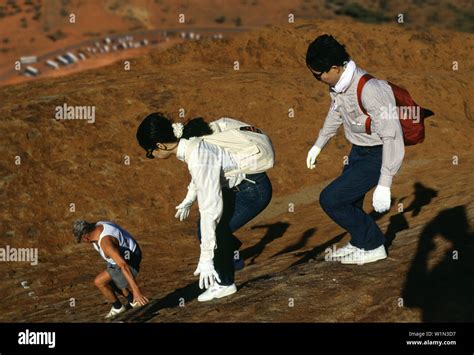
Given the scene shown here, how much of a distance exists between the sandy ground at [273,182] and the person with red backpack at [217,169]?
732mm

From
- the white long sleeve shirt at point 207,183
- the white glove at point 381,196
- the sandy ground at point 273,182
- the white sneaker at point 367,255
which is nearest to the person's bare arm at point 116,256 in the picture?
the sandy ground at point 273,182

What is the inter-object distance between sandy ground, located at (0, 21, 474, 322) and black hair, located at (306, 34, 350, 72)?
1.86 m

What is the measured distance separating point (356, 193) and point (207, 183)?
1.47 m

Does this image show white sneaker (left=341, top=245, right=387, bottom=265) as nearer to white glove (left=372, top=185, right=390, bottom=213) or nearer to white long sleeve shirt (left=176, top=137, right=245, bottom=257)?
white glove (left=372, top=185, right=390, bottom=213)

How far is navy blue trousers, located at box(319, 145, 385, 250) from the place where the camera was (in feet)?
21.2

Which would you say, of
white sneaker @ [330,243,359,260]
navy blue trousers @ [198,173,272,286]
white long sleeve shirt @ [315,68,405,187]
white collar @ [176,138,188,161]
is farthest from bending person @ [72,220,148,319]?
white long sleeve shirt @ [315,68,405,187]

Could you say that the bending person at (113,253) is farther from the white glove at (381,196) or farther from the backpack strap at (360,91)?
the backpack strap at (360,91)

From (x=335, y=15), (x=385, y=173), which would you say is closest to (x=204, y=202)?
(x=385, y=173)

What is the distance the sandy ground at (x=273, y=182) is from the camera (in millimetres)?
A: 6736

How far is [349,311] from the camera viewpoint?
6.31 m

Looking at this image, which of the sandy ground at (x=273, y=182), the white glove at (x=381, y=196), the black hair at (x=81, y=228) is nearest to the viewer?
the white glove at (x=381, y=196)

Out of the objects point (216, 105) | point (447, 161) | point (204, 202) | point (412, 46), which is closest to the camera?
point (204, 202)

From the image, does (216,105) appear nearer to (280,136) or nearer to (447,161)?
(280,136)

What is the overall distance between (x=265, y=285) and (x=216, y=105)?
330 inches
